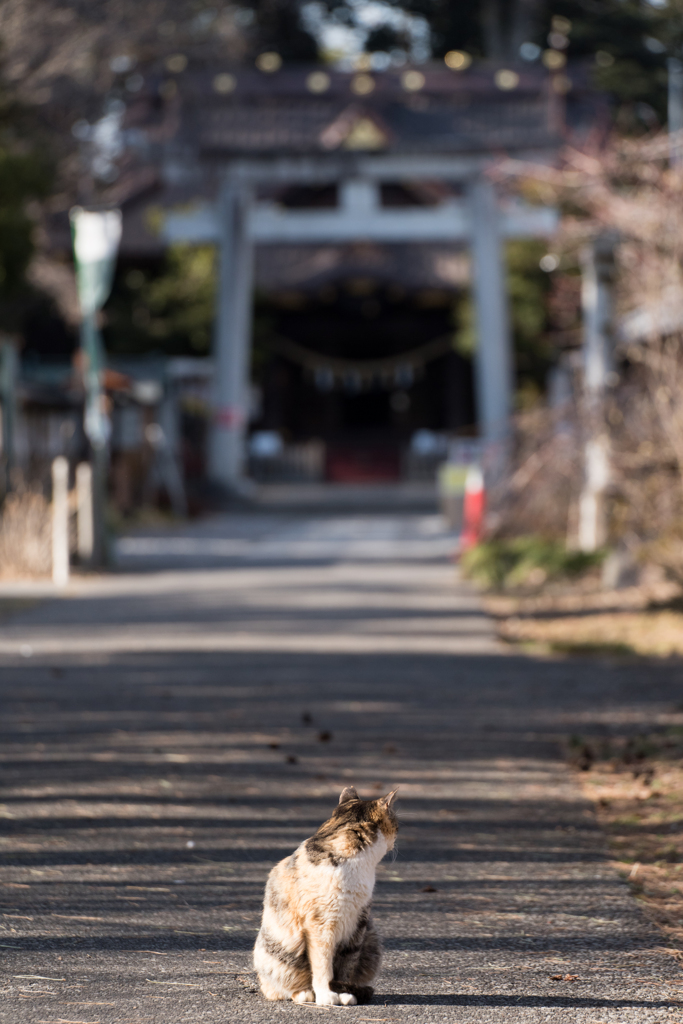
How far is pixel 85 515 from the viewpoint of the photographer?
46.3 ft

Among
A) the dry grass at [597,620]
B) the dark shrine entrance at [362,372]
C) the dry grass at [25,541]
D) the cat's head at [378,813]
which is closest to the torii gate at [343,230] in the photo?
the dark shrine entrance at [362,372]

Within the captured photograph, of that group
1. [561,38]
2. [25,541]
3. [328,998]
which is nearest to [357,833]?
[328,998]

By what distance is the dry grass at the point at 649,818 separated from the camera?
14.0 ft

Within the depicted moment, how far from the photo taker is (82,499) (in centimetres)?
1410

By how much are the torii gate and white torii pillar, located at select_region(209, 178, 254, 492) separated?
0.02 metres

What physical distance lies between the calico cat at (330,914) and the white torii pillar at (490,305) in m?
22.5

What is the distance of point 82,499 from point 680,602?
7.05m

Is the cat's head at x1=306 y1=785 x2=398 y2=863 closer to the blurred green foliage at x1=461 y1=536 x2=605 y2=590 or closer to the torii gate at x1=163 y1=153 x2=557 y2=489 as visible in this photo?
the blurred green foliage at x1=461 y1=536 x2=605 y2=590

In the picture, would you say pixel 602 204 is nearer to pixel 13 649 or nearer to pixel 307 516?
pixel 13 649

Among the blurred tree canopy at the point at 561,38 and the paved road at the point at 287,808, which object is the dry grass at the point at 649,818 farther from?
the blurred tree canopy at the point at 561,38

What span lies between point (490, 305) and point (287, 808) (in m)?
21.3

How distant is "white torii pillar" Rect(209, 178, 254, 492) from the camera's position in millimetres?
26531

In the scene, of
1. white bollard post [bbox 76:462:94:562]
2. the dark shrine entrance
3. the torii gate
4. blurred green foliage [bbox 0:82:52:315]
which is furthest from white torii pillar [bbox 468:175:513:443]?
white bollard post [bbox 76:462:94:562]

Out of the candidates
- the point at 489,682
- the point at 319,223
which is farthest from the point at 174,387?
the point at 489,682
